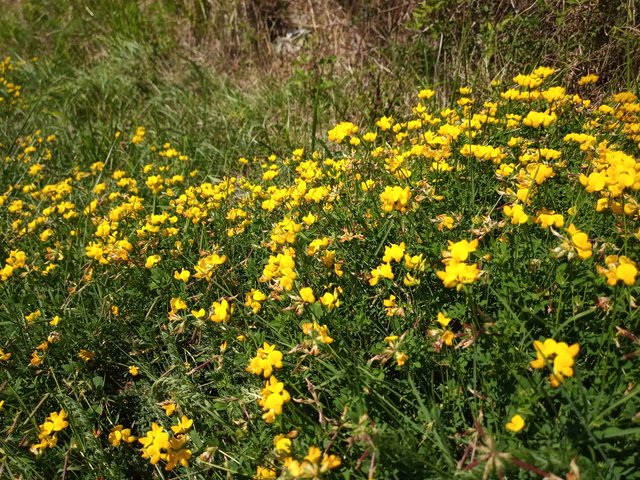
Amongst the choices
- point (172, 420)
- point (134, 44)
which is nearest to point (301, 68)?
point (134, 44)

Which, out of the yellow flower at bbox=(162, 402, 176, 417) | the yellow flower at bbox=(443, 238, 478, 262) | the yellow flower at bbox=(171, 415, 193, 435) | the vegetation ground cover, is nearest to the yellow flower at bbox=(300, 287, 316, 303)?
the vegetation ground cover

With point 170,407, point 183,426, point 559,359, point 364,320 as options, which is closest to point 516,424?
point 559,359

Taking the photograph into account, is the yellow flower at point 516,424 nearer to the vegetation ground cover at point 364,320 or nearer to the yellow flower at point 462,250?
the vegetation ground cover at point 364,320

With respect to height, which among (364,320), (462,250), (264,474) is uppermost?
(462,250)

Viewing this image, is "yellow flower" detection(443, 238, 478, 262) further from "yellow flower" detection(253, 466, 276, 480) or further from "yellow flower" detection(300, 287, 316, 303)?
"yellow flower" detection(253, 466, 276, 480)

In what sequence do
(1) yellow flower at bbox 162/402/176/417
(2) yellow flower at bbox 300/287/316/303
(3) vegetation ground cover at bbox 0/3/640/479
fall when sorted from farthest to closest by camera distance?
1. (1) yellow flower at bbox 162/402/176/417
2. (2) yellow flower at bbox 300/287/316/303
3. (3) vegetation ground cover at bbox 0/3/640/479

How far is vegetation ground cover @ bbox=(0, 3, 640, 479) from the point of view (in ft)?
4.53

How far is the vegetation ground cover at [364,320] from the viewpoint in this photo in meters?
1.38

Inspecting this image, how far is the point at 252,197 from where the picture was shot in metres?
3.03

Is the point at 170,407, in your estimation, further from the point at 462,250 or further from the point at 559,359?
the point at 559,359

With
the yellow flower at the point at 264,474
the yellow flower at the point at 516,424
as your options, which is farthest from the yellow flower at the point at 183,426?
the yellow flower at the point at 516,424

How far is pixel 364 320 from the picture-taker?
187 cm

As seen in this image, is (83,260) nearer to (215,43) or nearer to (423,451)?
(423,451)

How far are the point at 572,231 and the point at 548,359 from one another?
38 cm
